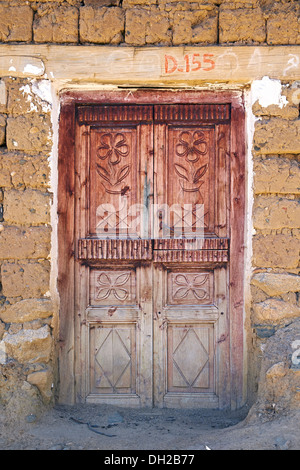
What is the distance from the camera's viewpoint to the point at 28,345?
3.21m

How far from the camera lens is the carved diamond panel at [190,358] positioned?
3.46 meters

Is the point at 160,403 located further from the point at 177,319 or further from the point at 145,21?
the point at 145,21

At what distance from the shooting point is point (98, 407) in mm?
3418

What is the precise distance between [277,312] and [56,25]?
2455mm

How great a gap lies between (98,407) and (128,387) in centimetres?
25

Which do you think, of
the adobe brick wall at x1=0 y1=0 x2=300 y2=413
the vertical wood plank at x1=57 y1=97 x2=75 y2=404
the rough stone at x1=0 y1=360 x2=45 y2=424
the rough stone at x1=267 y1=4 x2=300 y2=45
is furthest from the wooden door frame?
the rough stone at x1=267 y1=4 x2=300 y2=45

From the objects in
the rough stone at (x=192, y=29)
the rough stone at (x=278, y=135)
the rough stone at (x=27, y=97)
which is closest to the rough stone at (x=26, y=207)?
the rough stone at (x=27, y=97)

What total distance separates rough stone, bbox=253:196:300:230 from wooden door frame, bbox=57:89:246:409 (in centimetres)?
17

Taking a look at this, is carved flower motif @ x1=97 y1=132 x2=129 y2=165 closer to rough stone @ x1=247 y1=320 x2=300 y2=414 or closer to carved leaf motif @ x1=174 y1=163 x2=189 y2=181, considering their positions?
carved leaf motif @ x1=174 y1=163 x2=189 y2=181

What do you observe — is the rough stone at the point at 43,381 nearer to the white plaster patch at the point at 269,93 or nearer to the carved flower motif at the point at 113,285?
the carved flower motif at the point at 113,285

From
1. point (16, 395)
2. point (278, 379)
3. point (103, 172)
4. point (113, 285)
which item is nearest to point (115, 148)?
point (103, 172)

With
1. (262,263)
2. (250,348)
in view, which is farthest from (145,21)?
(250,348)

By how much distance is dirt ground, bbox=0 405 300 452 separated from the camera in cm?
278

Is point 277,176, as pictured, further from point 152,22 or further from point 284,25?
point 152,22
